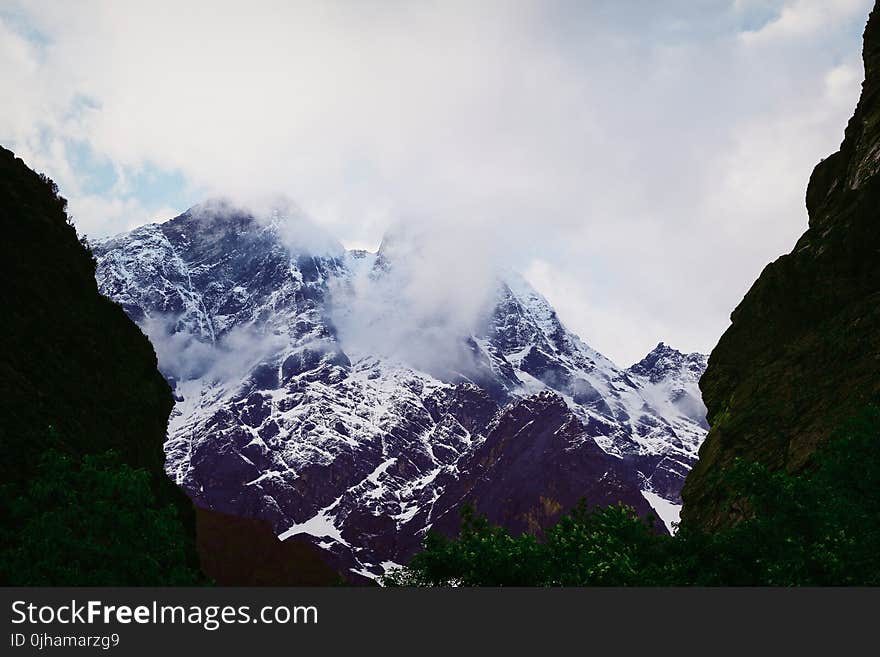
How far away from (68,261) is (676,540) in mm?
39184

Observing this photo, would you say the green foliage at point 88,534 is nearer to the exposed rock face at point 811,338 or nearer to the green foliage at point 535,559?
the green foliage at point 535,559

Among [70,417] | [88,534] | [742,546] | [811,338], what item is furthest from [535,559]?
[811,338]

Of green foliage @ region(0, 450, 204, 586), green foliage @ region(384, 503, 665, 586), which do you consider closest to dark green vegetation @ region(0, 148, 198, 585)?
green foliage @ region(0, 450, 204, 586)

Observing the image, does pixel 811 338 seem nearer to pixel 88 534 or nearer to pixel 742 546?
pixel 742 546

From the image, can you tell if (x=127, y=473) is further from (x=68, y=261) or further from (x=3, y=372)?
(x=68, y=261)

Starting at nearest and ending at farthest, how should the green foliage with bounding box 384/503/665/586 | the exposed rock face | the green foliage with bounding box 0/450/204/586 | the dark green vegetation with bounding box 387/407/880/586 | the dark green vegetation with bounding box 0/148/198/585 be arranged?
the green foliage with bounding box 0/450/204/586, the dark green vegetation with bounding box 0/148/198/585, the dark green vegetation with bounding box 387/407/880/586, the green foliage with bounding box 384/503/665/586, the exposed rock face

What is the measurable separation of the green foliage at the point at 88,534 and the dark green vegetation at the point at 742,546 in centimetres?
1384

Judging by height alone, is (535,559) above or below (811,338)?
below

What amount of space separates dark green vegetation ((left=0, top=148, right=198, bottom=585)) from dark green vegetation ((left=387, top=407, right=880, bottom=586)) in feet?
42.9

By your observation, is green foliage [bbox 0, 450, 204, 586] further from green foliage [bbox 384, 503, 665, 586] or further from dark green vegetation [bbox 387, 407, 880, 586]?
dark green vegetation [bbox 387, 407, 880, 586]

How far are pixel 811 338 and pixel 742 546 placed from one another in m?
23.9

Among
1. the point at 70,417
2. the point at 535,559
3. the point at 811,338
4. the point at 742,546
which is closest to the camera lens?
the point at 742,546

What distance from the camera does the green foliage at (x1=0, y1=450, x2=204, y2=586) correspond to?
2642 centimetres

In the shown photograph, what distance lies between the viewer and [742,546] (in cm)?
3528
